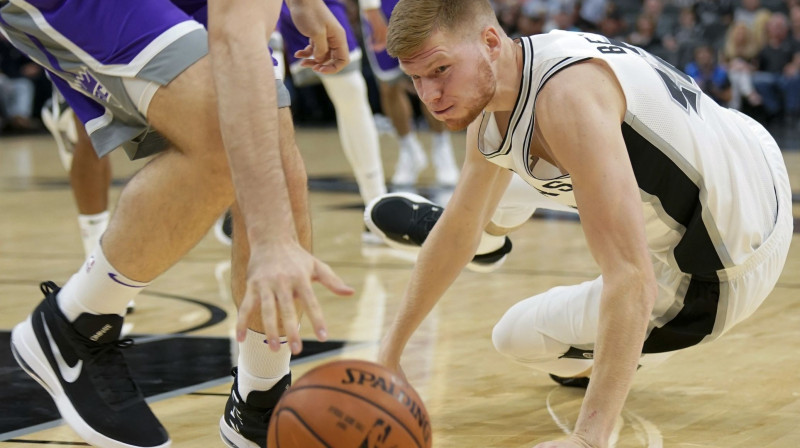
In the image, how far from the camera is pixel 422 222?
12.6 ft

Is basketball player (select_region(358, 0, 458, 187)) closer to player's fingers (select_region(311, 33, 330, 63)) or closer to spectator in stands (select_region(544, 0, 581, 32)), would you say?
player's fingers (select_region(311, 33, 330, 63))

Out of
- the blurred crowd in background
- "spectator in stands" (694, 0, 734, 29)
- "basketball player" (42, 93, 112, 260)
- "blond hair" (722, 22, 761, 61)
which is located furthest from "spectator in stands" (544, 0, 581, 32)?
"basketball player" (42, 93, 112, 260)

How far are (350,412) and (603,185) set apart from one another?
66 centimetres

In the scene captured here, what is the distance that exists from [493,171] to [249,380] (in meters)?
0.80

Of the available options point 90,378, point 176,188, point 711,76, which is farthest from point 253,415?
point 711,76

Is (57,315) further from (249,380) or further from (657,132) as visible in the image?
(657,132)

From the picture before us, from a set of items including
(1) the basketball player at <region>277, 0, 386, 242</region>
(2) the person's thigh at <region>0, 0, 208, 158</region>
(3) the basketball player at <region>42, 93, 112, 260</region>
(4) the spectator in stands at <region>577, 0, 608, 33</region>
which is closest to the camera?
(2) the person's thigh at <region>0, 0, 208, 158</region>

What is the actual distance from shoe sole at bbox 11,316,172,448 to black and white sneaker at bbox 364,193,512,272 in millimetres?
1442

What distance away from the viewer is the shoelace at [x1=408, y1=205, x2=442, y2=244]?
3824 millimetres

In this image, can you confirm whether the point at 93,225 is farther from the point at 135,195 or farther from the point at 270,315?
the point at 270,315

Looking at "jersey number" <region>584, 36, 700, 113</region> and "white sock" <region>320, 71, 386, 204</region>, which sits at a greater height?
"jersey number" <region>584, 36, 700, 113</region>

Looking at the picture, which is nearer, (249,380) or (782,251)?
(249,380)

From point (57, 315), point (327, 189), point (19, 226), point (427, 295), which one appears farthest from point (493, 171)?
point (327, 189)

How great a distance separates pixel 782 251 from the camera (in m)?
2.95
